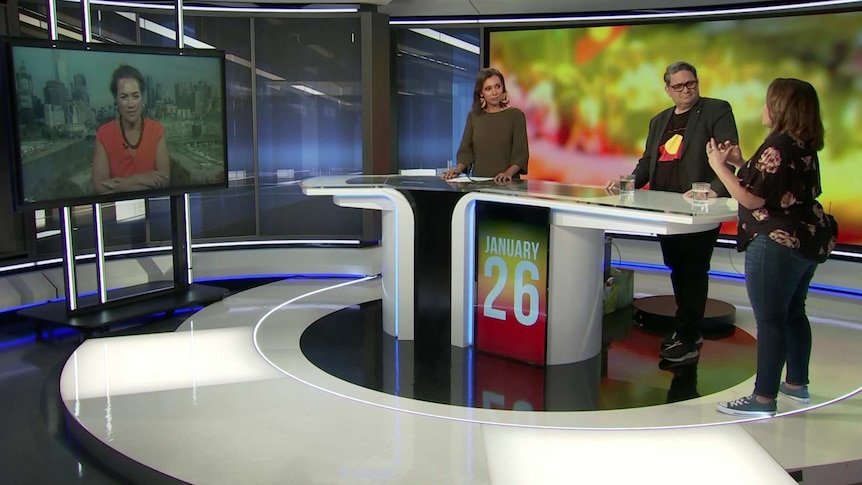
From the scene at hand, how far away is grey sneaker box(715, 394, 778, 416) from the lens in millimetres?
3150

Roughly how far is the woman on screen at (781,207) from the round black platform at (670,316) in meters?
1.47

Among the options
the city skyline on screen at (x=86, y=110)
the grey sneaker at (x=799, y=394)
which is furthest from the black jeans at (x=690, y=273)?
the city skyline on screen at (x=86, y=110)

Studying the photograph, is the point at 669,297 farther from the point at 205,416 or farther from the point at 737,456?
the point at 205,416

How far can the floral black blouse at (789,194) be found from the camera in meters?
2.89

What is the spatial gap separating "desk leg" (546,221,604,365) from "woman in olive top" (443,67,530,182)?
0.76 meters

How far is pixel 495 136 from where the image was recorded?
4.56m

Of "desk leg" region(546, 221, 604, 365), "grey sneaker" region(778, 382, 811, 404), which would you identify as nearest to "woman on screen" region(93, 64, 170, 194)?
"desk leg" region(546, 221, 604, 365)

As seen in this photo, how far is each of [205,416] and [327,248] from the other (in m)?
3.68

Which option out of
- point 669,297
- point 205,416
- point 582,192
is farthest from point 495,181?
point 205,416

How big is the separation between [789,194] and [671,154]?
1.07 m

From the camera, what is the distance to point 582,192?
388 cm

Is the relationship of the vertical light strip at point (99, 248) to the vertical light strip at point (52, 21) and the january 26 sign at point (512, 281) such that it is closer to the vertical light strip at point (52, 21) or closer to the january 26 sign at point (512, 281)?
the vertical light strip at point (52, 21)

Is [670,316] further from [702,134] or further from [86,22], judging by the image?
[86,22]

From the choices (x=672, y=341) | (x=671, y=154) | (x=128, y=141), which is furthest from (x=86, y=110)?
(x=672, y=341)
